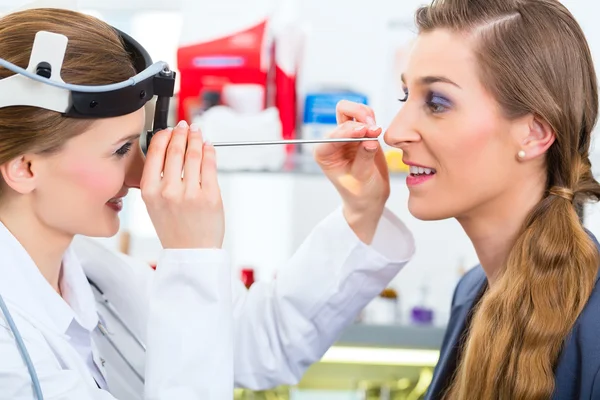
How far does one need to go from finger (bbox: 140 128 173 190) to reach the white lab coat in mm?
107

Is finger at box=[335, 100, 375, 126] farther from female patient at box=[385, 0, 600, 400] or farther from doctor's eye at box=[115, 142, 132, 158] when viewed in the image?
doctor's eye at box=[115, 142, 132, 158]

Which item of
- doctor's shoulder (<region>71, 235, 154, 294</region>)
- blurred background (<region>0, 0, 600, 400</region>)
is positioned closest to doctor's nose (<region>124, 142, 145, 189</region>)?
doctor's shoulder (<region>71, 235, 154, 294</region>)

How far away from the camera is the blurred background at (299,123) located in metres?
1.77

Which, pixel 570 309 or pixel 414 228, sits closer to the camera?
pixel 570 309

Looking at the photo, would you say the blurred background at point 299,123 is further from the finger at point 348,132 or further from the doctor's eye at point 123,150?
the doctor's eye at point 123,150

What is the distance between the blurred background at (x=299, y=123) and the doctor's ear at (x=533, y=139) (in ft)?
1.66

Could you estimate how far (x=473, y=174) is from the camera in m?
1.27

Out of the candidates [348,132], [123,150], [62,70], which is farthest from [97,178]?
[348,132]

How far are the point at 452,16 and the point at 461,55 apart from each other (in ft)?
0.25

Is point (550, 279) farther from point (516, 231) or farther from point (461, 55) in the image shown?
point (461, 55)

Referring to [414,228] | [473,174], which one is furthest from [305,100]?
[473,174]

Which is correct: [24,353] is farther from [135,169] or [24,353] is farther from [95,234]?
[135,169]

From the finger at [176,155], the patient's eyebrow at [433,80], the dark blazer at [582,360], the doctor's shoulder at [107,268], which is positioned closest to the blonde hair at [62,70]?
the finger at [176,155]

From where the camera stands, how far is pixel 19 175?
1.15 metres
